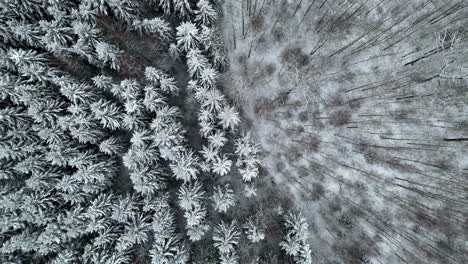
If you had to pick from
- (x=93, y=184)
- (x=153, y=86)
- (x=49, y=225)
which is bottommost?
(x=49, y=225)

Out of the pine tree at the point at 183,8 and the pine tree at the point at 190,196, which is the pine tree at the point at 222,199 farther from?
the pine tree at the point at 183,8

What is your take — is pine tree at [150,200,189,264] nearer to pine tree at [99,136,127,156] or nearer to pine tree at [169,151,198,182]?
pine tree at [169,151,198,182]

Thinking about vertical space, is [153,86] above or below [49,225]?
above

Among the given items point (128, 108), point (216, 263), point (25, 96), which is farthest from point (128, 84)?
point (216, 263)

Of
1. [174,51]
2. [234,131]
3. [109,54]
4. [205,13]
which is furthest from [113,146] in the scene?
[205,13]

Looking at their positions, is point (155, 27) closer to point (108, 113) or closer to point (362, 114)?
point (108, 113)

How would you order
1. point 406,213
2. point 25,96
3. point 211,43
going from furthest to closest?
point 406,213
point 211,43
point 25,96

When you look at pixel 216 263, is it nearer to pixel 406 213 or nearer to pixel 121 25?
pixel 406 213

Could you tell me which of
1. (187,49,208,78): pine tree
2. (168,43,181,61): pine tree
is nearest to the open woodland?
(187,49,208,78): pine tree
